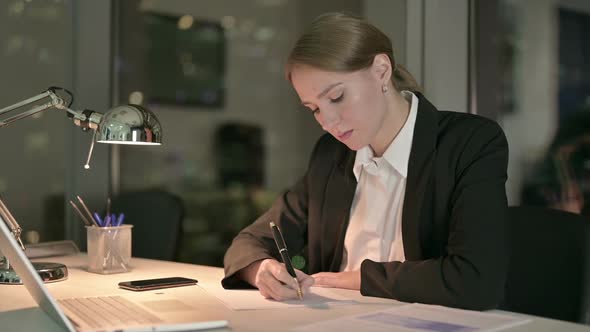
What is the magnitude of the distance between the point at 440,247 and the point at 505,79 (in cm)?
79

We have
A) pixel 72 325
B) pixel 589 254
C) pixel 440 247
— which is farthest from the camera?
pixel 440 247

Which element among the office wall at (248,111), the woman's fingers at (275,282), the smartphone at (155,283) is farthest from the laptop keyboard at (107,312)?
the office wall at (248,111)

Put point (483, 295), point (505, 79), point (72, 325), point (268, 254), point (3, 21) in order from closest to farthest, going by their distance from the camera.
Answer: point (72, 325) → point (483, 295) → point (268, 254) → point (505, 79) → point (3, 21)

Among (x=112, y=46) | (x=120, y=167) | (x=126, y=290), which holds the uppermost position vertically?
(x=112, y=46)

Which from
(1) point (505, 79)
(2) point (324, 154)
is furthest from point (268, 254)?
(1) point (505, 79)

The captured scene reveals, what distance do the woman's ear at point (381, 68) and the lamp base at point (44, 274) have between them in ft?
3.01

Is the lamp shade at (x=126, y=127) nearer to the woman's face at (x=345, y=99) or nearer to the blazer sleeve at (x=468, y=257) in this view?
the woman's face at (x=345, y=99)

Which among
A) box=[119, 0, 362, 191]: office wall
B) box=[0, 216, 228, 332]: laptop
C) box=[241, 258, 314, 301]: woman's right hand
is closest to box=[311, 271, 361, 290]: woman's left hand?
box=[241, 258, 314, 301]: woman's right hand

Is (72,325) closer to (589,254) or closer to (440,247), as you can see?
(440,247)

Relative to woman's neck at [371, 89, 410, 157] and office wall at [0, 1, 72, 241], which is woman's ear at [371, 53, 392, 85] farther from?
office wall at [0, 1, 72, 241]

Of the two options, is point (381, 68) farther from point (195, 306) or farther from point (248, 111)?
point (248, 111)

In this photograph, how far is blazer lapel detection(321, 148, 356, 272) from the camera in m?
1.79

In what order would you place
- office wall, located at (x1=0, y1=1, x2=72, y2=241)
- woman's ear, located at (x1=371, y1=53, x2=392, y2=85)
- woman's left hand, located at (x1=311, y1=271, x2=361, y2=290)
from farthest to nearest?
office wall, located at (x1=0, y1=1, x2=72, y2=241), woman's ear, located at (x1=371, y1=53, x2=392, y2=85), woman's left hand, located at (x1=311, y1=271, x2=361, y2=290)

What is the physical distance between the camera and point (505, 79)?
2188 millimetres
